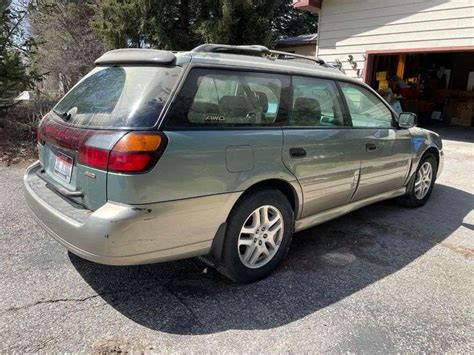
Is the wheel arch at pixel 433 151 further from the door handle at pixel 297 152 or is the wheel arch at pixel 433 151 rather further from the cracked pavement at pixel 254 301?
the door handle at pixel 297 152

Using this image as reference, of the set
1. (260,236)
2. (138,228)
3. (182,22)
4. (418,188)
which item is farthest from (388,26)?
(138,228)

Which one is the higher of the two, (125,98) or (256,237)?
(125,98)

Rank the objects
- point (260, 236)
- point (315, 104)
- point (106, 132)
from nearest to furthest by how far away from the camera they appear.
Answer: point (106, 132) → point (260, 236) → point (315, 104)

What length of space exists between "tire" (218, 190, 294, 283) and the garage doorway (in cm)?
1051

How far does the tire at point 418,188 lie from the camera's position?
490cm

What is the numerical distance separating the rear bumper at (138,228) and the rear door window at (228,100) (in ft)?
1.73

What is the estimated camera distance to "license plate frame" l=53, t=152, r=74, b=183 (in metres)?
2.70

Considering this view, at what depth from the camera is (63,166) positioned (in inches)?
110

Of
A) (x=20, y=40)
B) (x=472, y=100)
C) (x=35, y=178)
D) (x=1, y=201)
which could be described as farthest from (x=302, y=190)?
(x=472, y=100)

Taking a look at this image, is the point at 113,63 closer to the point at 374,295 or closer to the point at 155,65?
the point at 155,65

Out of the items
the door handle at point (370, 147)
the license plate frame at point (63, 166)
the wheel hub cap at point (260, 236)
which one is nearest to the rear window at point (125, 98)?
the license plate frame at point (63, 166)

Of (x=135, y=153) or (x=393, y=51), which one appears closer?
(x=135, y=153)

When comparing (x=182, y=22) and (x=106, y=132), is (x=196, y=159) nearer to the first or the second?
(x=106, y=132)

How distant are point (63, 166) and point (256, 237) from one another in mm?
1510
